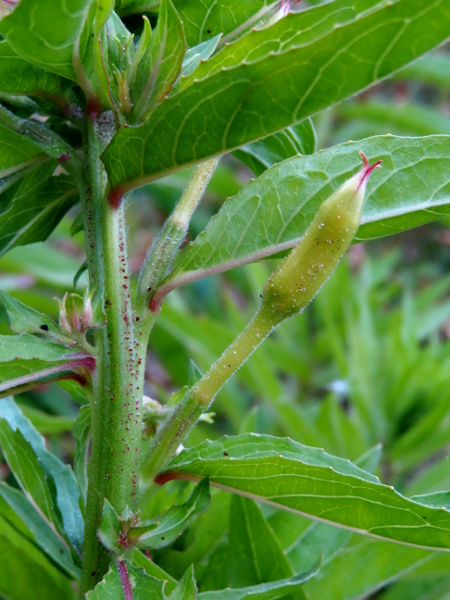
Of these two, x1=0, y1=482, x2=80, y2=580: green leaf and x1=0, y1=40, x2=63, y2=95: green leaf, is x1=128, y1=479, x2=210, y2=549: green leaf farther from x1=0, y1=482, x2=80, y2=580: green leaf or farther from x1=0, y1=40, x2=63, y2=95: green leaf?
x1=0, y1=40, x2=63, y2=95: green leaf

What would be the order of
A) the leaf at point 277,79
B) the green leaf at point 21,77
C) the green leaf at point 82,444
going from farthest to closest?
the green leaf at point 82,444
the green leaf at point 21,77
the leaf at point 277,79

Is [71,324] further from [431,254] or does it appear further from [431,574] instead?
[431,254]

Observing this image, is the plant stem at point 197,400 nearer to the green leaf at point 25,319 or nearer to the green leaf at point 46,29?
the green leaf at point 25,319

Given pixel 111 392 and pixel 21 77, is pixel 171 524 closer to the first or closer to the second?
→ pixel 111 392

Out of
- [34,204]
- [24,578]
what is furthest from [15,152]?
[24,578]

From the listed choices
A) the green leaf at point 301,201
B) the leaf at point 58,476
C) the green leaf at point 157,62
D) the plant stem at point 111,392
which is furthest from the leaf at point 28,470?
the green leaf at point 157,62
